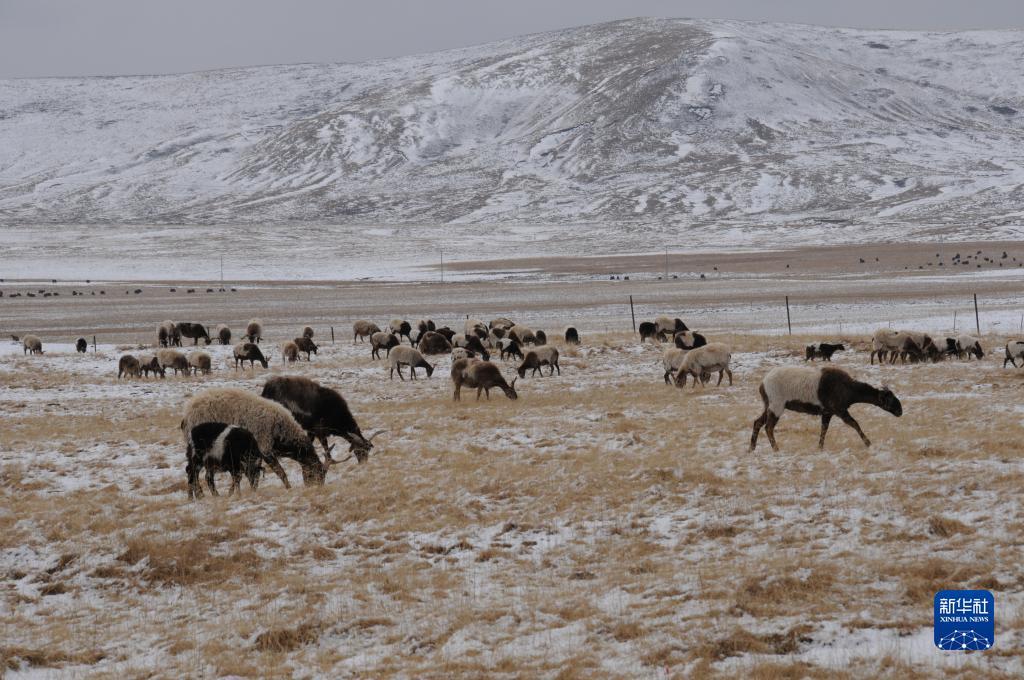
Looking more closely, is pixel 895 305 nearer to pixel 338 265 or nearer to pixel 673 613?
pixel 673 613

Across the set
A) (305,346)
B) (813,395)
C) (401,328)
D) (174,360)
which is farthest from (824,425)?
(401,328)

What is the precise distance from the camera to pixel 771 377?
14539mm

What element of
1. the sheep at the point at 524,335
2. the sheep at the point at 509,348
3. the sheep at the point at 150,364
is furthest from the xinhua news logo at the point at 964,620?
the sheep at the point at 150,364

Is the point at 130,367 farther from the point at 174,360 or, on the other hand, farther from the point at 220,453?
the point at 220,453

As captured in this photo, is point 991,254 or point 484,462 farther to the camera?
point 991,254

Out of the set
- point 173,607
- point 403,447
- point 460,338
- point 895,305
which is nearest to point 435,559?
point 173,607

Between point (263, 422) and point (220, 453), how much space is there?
80 centimetres

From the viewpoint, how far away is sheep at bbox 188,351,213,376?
32.7 metres

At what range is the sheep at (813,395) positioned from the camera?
14078 mm

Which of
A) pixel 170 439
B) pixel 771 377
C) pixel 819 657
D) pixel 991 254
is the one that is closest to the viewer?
pixel 819 657

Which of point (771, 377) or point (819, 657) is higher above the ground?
point (771, 377)

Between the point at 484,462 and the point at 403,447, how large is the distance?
2.43 m

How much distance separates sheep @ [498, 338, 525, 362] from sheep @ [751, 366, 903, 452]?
18249 millimetres

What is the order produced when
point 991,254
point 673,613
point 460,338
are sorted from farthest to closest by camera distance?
point 991,254 < point 460,338 < point 673,613
